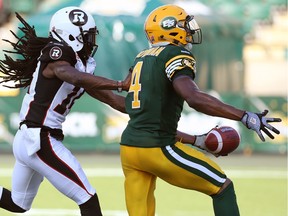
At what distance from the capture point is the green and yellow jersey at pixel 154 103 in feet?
17.6

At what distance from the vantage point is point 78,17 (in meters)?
5.92

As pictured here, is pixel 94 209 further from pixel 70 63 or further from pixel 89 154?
pixel 89 154

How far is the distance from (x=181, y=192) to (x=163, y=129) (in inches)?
185

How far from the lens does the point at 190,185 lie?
213 inches

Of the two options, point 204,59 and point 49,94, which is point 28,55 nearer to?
point 49,94

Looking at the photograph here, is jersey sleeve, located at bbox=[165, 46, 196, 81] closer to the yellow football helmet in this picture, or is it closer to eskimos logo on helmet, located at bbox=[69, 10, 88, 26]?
the yellow football helmet

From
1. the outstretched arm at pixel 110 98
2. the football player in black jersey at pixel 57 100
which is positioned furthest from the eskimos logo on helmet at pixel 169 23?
the outstretched arm at pixel 110 98

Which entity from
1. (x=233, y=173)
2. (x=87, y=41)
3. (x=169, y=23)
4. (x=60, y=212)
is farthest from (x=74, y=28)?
(x=233, y=173)

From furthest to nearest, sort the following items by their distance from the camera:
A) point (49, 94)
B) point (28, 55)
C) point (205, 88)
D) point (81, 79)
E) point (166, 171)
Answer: point (205, 88) < point (28, 55) < point (49, 94) < point (81, 79) < point (166, 171)

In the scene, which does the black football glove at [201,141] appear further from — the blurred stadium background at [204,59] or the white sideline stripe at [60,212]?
the blurred stadium background at [204,59]

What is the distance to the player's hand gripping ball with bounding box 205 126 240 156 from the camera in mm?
5535

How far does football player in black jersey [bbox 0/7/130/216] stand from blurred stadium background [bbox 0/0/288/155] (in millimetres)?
8380

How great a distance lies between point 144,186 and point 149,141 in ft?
1.11

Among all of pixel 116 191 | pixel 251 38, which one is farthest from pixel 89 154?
pixel 251 38
